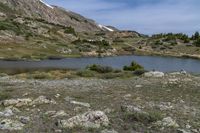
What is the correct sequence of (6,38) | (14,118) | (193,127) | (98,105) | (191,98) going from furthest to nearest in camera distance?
(6,38), (191,98), (98,105), (14,118), (193,127)

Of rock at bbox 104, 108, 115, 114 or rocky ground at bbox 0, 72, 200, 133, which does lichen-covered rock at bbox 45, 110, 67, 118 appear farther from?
rock at bbox 104, 108, 115, 114

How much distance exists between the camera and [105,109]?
2223 centimetres

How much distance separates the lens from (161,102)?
2492cm

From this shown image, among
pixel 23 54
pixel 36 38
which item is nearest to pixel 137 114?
pixel 23 54

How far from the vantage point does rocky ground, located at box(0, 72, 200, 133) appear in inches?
727

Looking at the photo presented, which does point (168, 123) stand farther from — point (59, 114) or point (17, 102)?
point (17, 102)

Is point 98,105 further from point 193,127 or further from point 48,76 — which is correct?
point 48,76

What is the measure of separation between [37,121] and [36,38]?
587 feet

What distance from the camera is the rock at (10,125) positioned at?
17984 millimetres

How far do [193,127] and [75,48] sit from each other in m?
168

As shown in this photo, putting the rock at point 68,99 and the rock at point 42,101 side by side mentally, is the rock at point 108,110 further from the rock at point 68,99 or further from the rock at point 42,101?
the rock at point 68,99

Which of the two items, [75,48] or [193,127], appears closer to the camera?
[193,127]

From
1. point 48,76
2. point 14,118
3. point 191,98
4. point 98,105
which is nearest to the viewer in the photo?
point 14,118

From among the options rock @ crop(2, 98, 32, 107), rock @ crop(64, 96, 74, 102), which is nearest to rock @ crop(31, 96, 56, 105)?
rock @ crop(2, 98, 32, 107)
